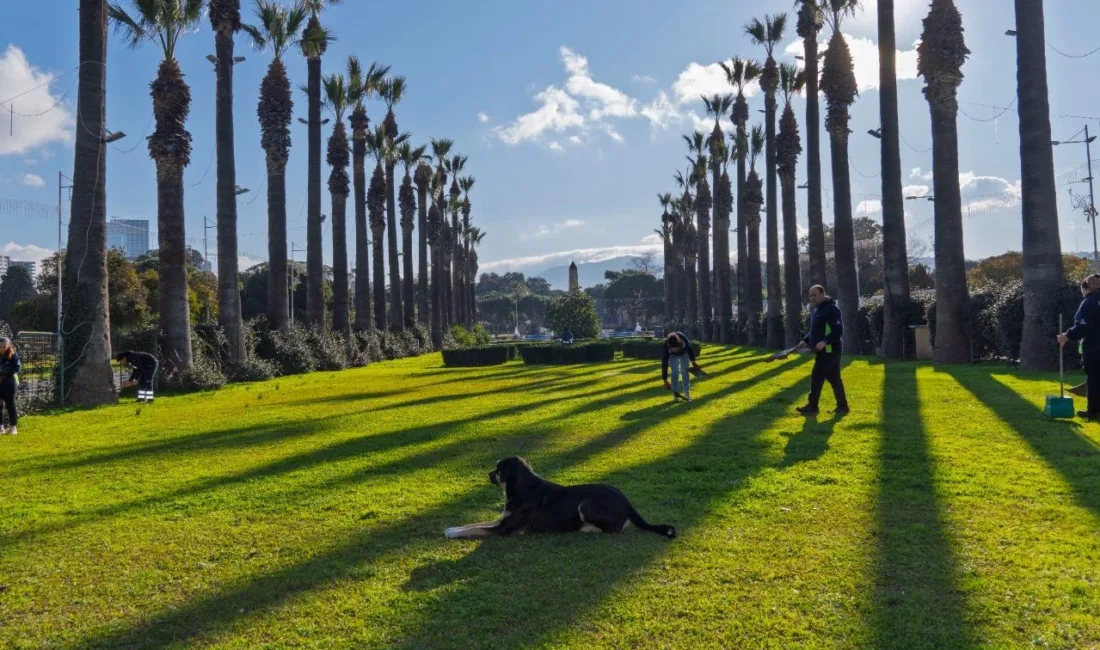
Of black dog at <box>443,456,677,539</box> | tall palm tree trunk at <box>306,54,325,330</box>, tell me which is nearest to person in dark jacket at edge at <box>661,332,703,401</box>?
black dog at <box>443,456,677,539</box>

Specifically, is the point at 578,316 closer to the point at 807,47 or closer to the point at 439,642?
the point at 807,47

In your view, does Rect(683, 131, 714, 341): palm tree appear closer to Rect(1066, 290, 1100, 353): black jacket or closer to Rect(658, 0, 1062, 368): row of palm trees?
Rect(658, 0, 1062, 368): row of palm trees

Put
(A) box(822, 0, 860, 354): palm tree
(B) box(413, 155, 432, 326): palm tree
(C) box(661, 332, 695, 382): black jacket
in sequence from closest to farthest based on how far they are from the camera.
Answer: (C) box(661, 332, 695, 382): black jacket
(A) box(822, 0, 860, 354): palm tree
(B) box(413, 155, 432, 326): palm tree

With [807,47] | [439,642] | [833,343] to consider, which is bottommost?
[439,642]

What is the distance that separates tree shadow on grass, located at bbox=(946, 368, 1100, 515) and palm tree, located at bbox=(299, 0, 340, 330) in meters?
27.8

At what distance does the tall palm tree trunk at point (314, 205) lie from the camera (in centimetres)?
3491

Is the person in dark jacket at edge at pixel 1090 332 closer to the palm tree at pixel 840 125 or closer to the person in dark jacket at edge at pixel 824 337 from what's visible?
the person in dark jacket at edge at pixel 824 337

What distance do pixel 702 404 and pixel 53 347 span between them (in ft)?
49.1

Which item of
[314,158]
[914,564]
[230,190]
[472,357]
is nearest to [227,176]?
[230,190]

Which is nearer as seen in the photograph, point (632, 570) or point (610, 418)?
point (632, 570)

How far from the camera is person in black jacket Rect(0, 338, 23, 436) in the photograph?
43.1ft

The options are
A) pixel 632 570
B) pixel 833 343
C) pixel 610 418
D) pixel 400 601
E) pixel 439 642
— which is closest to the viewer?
pixel 439 642

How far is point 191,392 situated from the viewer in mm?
22719

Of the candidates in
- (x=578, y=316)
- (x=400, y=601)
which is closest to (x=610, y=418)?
(x=400, y=601)
